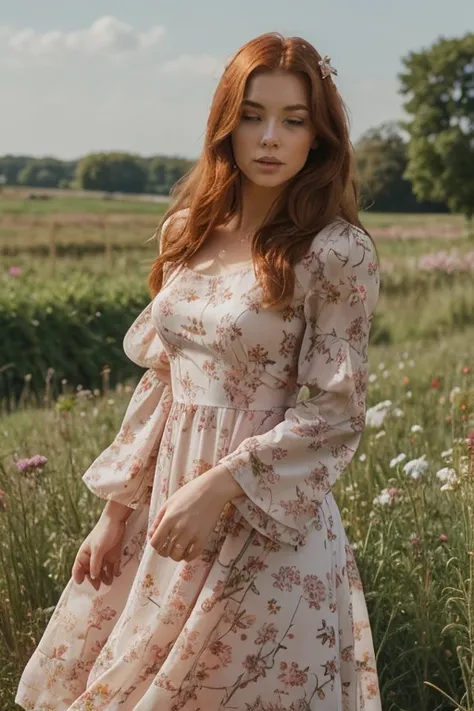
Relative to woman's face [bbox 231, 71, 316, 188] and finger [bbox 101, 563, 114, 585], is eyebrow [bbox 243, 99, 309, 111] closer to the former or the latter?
woman's face [bbox 231, 71, 316, 188]

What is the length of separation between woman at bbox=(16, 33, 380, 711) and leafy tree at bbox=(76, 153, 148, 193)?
33671 millimetres

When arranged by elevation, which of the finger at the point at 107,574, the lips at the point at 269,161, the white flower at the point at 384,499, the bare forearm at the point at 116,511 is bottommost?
the white flower at the point at 384,499

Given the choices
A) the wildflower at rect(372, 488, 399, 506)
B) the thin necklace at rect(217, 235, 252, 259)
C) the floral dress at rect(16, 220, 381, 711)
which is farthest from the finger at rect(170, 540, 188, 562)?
the wildflower at rect(372, 488, 399, 506)

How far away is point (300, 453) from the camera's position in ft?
7.04

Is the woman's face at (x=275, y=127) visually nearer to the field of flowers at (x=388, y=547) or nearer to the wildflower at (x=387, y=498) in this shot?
the field of flowers at (x=388, y=547)

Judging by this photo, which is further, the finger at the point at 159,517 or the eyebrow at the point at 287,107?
the eyebrow at the point at 287,107

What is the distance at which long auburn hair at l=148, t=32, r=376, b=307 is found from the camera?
220 cm

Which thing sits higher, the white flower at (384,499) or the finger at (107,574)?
the finger at (107,574)

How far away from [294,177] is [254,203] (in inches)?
4.8

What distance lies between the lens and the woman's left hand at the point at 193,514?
2061mm

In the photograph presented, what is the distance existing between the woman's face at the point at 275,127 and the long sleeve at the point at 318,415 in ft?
0.71

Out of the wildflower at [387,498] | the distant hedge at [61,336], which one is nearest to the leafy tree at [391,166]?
the distant hedge at [61,336]

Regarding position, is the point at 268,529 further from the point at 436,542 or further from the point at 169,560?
the point at 436,542

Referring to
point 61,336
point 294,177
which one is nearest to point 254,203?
point 294,177
